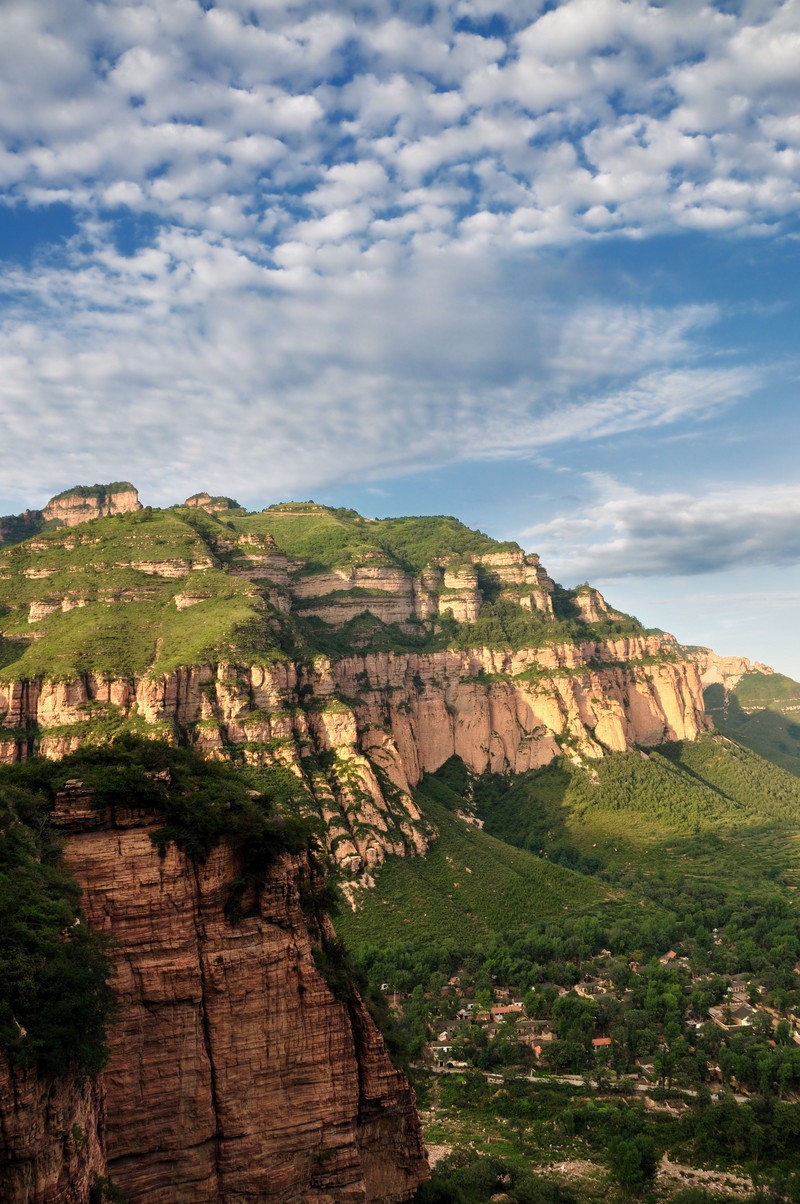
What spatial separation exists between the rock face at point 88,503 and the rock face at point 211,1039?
164 m

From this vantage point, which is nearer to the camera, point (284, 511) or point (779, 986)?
point (779, 986)

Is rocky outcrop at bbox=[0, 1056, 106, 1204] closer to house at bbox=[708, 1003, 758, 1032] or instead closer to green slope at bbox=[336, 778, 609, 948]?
green slope at bbox=[336, 778, 609, 948]

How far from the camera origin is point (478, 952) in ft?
241

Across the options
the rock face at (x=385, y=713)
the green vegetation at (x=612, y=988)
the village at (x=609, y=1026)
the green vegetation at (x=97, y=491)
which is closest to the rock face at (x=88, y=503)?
the green vegetation at (x=97, y=491)

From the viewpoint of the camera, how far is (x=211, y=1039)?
22.5 meters

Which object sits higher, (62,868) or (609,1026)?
(62,868)

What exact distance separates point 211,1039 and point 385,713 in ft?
303

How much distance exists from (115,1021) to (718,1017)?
6185 cm

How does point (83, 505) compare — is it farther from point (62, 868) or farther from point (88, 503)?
point (62, 868)

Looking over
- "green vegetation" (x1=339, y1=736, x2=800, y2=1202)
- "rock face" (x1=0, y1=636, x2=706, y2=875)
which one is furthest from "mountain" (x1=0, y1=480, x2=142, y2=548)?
"green vegetation" (x1=339, y1=736, x2=800, y2=1202)

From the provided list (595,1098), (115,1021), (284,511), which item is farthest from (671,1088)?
(284,511)

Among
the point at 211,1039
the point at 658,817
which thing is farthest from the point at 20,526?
the point at 211,1039

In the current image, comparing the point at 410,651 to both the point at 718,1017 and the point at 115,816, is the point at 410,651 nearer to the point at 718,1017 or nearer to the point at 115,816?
the point at 718,1017

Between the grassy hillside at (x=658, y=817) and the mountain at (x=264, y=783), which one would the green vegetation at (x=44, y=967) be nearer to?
the mountain at (x=264, y=783)
